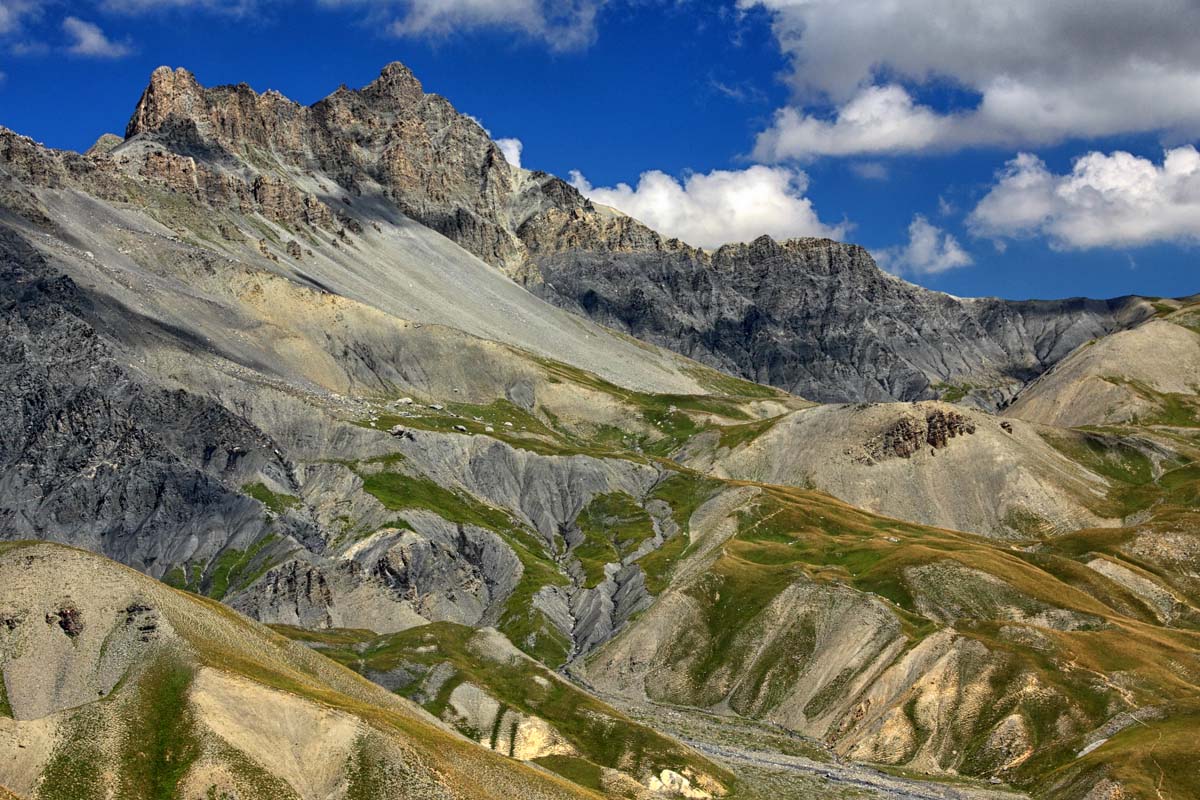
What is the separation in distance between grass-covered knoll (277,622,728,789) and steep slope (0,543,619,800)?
31927mm

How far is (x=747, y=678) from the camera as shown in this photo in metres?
197

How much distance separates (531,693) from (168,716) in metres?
70.5

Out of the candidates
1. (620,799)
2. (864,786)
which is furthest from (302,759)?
(864,786)

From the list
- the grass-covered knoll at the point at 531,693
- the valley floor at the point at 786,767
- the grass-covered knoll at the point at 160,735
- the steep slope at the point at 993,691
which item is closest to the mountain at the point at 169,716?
the grass-covered knoll at the point at 160,735

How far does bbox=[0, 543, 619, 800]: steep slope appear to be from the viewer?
9594 cm

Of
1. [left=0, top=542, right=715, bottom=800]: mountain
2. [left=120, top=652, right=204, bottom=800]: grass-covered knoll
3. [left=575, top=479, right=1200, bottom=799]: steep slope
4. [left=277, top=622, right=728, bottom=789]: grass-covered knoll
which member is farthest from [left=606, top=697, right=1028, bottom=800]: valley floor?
[left=120, top=652, right=204, bottom=800]: grass-covered knoll

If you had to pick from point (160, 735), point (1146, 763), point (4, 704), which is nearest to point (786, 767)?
point (1146, 763)

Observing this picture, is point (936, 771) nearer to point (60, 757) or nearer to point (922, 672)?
point (922, 672)

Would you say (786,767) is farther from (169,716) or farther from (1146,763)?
(169,716)

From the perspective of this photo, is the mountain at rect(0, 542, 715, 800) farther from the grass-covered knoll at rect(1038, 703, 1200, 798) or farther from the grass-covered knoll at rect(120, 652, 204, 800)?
the grass-covered knoll at rect(1038, 703, 1200, 798)

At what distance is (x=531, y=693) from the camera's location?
164 meters

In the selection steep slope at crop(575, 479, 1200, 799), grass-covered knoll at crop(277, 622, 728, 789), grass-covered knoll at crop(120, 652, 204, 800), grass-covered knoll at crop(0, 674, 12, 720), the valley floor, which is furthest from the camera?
grass-covered knoll at crop(277, 622, 728, 789)

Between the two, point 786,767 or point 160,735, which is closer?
point 160,735

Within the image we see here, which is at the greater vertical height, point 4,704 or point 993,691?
point 993,691
